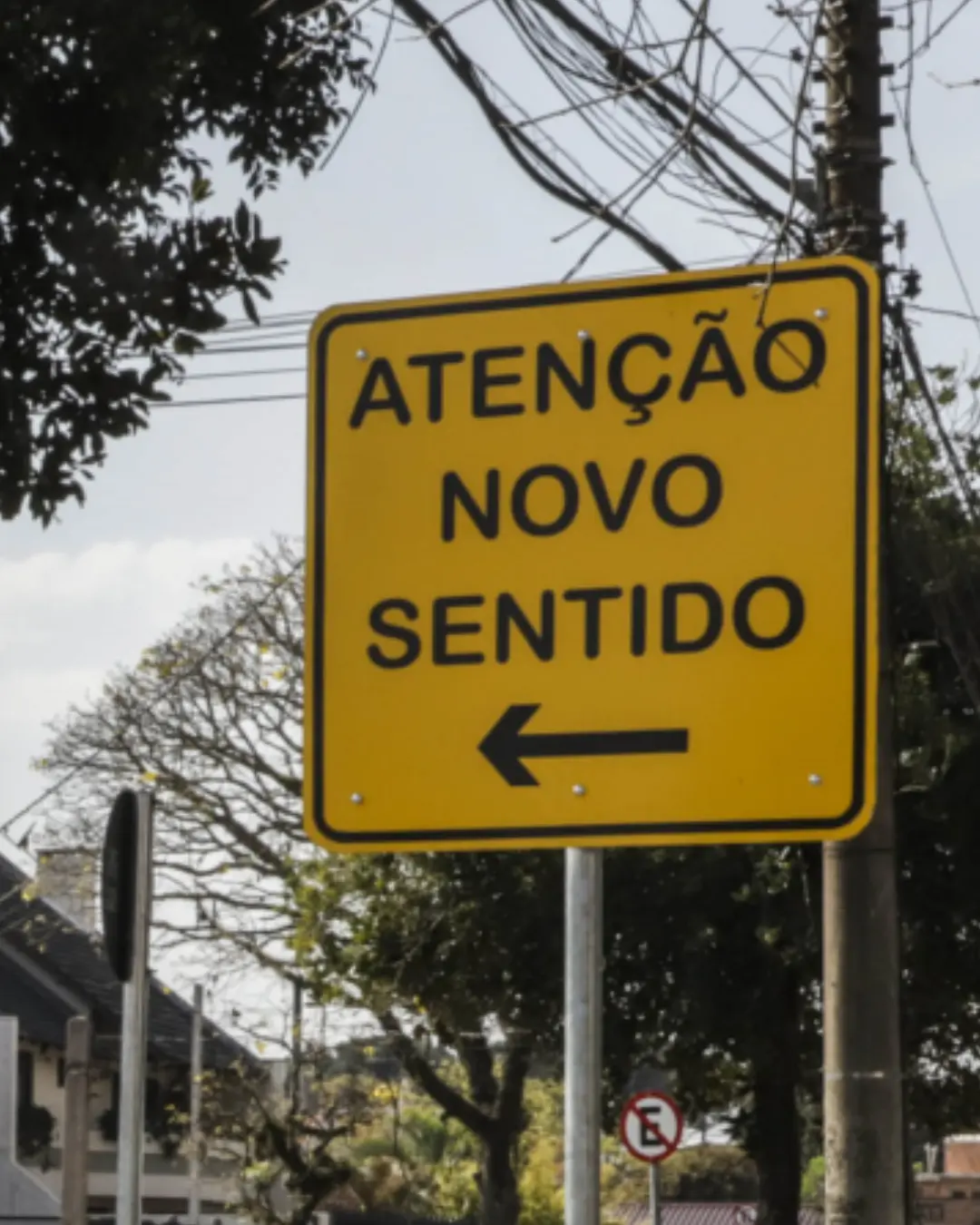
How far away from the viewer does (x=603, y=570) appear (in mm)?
2996

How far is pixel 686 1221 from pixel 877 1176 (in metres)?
60.4

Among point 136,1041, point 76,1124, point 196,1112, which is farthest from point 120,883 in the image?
point 196,1112

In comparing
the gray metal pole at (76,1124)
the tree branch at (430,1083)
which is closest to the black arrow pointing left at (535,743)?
the gray metal pole at (76,1124)

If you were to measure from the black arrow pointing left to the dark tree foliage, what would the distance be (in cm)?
501

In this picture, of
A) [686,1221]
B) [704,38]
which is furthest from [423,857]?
[686,1221]

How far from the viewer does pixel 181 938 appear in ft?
103

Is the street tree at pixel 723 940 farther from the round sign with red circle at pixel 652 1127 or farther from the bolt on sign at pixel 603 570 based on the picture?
the bolt on sign at pixel 603 570

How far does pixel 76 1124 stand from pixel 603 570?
438 cm

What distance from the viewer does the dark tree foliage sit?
7.73 metres

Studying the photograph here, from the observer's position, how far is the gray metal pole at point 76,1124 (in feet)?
22.7

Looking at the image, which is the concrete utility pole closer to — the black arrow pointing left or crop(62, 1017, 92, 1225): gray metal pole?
crop(62, 1017, 92, 1225): gray metal pole

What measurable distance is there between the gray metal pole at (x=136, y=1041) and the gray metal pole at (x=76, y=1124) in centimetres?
119

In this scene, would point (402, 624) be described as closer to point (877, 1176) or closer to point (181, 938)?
point (877, 1176)

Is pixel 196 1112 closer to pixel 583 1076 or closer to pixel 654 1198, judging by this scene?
pixel 654 1198
